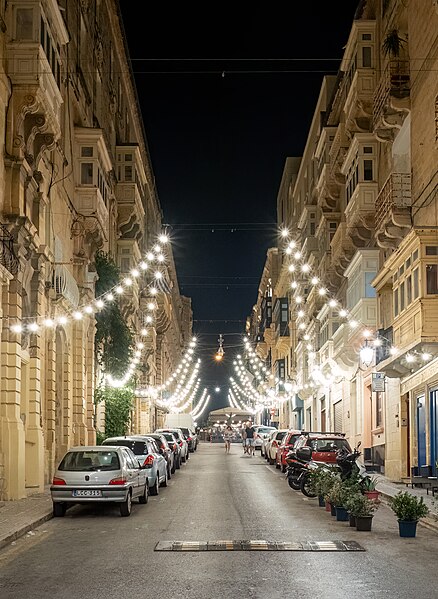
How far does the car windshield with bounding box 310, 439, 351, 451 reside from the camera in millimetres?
27938

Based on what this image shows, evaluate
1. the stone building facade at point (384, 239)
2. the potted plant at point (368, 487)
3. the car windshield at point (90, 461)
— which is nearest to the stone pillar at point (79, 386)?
the stone building facade at point (384, 239)

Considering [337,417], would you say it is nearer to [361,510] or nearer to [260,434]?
[260,434]

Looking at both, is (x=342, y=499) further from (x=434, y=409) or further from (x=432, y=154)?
(x=432, y=154)

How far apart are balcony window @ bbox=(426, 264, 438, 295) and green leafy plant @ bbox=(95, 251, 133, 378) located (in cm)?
1851

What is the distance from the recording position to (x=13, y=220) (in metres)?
24.0

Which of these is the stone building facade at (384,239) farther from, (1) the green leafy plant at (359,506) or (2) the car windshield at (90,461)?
(2) the car windshield at (90,461)

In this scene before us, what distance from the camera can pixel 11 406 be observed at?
24359 mm

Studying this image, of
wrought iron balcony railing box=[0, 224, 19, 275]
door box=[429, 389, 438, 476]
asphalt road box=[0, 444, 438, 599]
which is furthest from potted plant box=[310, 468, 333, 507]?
wrought iron balcony railing box=[0, 224, 19, 275]

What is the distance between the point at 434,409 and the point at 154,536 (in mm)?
13910

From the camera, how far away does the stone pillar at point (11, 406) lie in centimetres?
2383

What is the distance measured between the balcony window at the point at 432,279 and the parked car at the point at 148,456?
8723 millimetres

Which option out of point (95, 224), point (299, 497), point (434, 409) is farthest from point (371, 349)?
point (95, 224)

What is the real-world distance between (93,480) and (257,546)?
19.7ft

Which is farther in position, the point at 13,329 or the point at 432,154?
the point at 432,154
